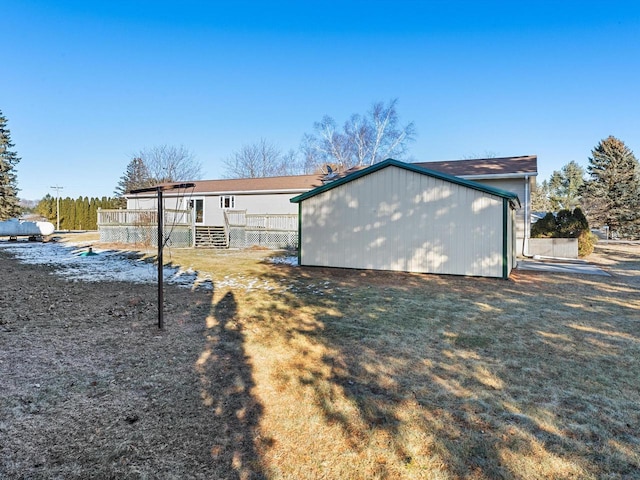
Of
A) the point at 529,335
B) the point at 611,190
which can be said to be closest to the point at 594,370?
the point at 529,335

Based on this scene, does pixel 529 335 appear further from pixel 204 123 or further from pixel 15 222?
pixel 204 123

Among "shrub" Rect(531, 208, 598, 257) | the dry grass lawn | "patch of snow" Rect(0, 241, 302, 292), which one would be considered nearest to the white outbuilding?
"patch of snow" Rect(0, 241, 302, 292)

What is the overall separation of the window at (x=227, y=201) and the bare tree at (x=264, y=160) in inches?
707

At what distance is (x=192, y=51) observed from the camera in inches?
725

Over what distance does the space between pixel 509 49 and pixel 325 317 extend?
19496mm

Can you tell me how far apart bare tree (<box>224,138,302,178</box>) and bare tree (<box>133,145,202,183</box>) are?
18.4 ft

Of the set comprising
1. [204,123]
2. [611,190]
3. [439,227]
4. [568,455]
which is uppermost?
[204,123]

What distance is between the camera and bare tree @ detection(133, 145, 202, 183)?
35.5 meters

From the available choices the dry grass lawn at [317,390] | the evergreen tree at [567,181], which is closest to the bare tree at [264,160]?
the dry grass lawn at [317,390]

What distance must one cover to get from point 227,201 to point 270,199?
119 inches

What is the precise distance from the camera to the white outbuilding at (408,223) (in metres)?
9.06

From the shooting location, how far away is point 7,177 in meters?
27.4

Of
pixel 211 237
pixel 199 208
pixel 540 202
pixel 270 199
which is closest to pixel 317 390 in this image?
pixel 211 237

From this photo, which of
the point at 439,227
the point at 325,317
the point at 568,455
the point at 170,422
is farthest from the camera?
the point at 439,227
